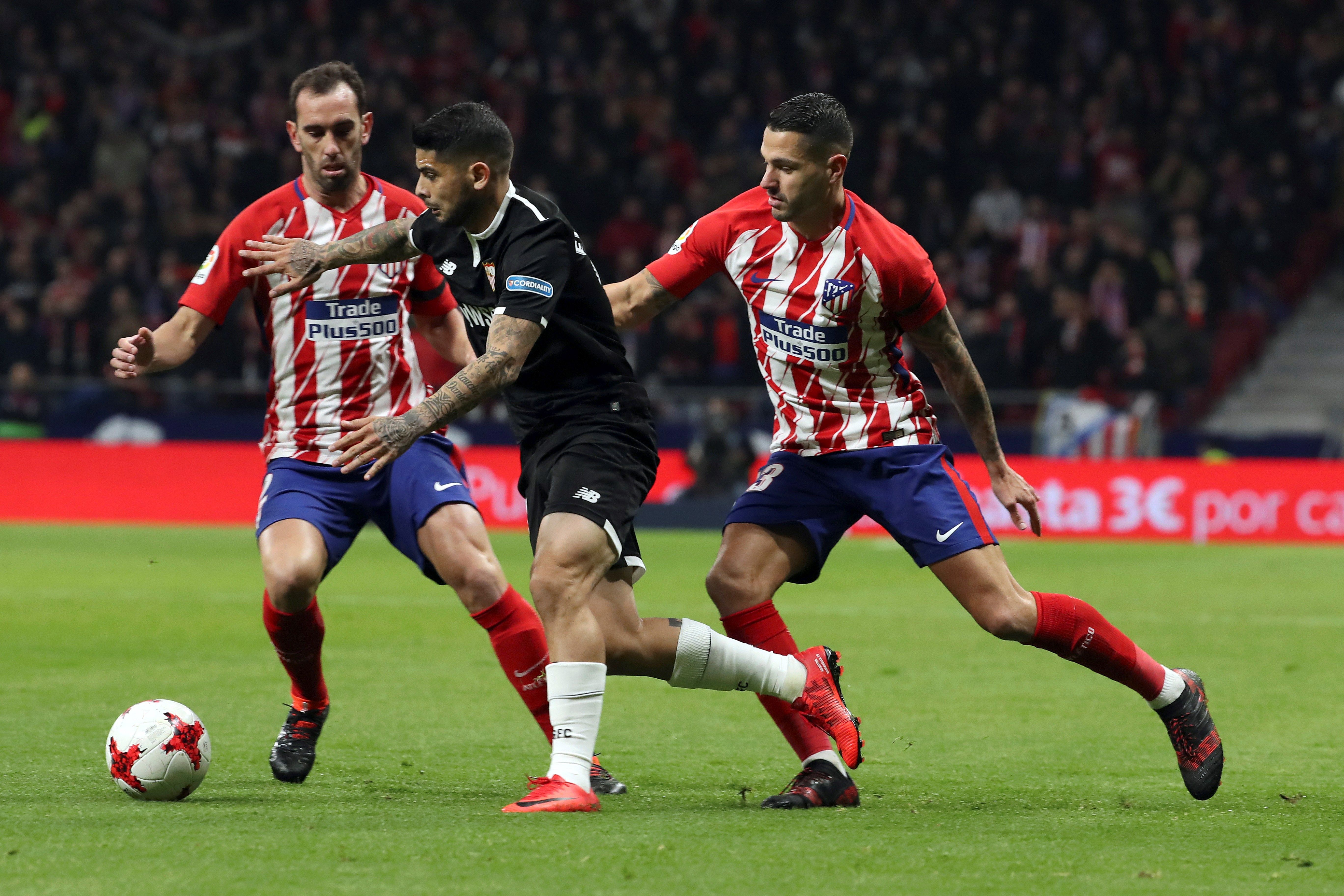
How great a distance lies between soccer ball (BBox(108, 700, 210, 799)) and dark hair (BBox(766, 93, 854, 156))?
2.50 meters

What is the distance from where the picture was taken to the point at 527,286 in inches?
189

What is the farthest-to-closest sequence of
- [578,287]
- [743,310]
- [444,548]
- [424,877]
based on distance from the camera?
[743,310]
[444,548]
[578,287]
[424,877]

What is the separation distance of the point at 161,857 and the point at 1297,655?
6.56m

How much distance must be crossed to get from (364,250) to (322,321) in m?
0.50

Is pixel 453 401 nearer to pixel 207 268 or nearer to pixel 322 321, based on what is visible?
pixel 322 321

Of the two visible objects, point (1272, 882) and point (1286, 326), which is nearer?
point (1272, 882)

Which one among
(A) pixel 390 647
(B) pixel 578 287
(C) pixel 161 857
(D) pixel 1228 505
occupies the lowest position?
(D) pixel 1228 505

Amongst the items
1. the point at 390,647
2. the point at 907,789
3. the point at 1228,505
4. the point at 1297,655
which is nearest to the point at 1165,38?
the point at 1228,505

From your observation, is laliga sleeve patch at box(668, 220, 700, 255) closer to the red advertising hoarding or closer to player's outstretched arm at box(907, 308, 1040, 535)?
player's outstretched arm at box(907, 308, 1040, 535)

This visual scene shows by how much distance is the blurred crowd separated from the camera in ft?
63.5

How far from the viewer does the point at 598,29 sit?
23.8 meters

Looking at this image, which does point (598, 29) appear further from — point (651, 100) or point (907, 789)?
point (907, 789)

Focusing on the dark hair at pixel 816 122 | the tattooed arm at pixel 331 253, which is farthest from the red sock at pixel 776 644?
the tattooed arm at pixel 331 253

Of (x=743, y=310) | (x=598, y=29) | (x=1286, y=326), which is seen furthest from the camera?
(x=598, y=29)
